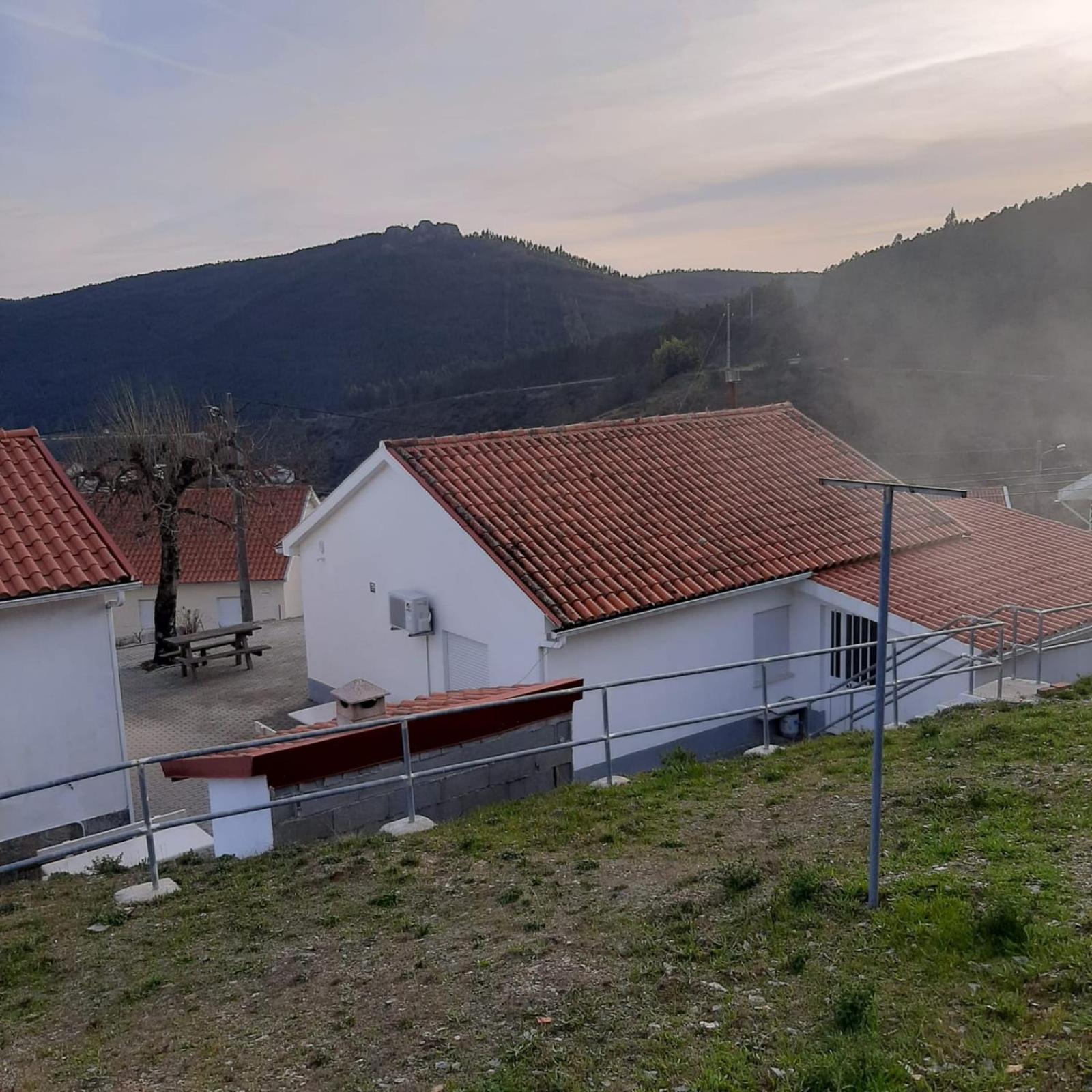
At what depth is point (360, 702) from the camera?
9570mm

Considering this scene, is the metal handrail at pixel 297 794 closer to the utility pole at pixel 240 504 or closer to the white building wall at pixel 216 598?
the utility pole at pixel 240 504

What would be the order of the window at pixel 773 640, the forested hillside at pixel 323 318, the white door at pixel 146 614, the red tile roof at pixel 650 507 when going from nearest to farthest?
the red tile roof at pixel 650 507 < the window at pixel 773 640 < the white door at pixel 146 614 < the forested hillside at pixel 323 318

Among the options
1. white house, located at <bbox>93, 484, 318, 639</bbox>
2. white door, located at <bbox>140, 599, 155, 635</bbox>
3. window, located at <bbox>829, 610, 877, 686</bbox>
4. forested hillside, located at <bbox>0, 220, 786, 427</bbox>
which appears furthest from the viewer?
forested hillside, located at <bbox>0, 220, 786, 427</bbox>

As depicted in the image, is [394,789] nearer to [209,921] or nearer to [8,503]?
[209,921]

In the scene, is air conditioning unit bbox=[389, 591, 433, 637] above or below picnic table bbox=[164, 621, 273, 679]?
above

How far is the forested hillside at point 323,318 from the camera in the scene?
305 feet

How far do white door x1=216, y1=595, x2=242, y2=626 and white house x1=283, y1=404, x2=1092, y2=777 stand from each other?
18.3 m

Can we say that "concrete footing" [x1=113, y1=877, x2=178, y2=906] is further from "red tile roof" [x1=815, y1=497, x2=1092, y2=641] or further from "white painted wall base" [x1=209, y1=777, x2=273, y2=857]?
"red tile roof" [x1=815, y1=497, x2=1092, y2=641]

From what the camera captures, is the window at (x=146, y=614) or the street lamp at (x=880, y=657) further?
the window at (x=146, y=614)

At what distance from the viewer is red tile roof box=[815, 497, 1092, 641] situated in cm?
1308

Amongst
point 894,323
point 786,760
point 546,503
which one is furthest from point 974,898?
point 894,323

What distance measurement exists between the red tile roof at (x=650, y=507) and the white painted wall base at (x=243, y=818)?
15.9 ft

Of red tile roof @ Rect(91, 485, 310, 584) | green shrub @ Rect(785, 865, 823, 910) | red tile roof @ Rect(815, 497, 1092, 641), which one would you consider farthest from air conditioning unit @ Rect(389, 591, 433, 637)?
red tile roof @ Rect(91, 485, 310, 584)

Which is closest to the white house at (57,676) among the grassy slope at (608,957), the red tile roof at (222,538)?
the grassy slope at (608,957)
